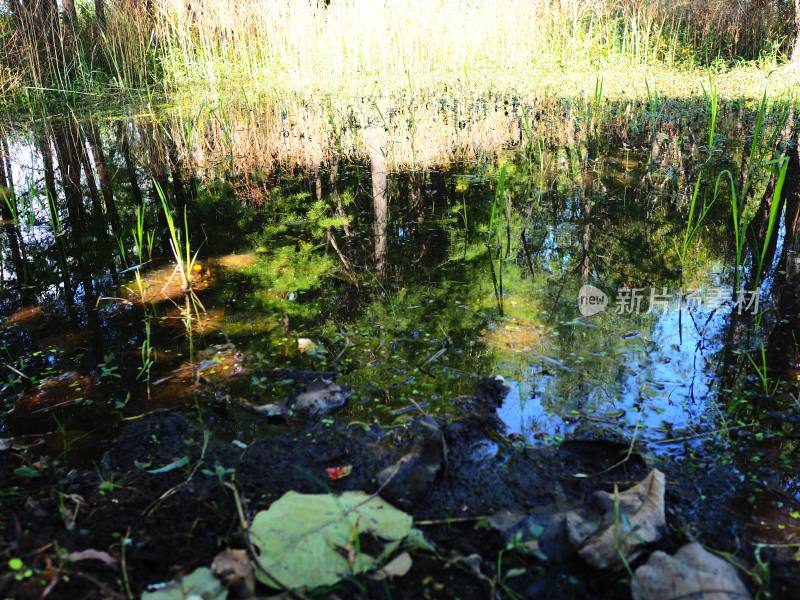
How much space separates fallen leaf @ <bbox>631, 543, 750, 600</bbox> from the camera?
1.20m

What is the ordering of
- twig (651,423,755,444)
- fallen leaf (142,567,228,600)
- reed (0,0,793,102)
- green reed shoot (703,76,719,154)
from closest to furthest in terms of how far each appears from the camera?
fallen leaf (142,567,228,600)
twig (651,423,755,444)
green reed shoot (703,76,719,154)
reed (0,0,793,102)

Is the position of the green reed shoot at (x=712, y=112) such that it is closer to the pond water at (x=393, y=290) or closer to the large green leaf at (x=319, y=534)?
the pond water at (x=393, y=290)

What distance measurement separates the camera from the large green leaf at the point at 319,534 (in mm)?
1279

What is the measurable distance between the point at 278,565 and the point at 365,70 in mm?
9334

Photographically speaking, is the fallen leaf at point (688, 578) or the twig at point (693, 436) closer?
the fallen leaf at point (688, 578)

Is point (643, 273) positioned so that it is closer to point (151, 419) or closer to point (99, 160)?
point (151, 419)

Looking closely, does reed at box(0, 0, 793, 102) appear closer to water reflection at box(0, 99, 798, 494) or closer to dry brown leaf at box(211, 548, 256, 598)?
water reflection at box(0, 99, 798, 494)

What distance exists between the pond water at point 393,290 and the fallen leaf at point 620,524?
0.37 metres

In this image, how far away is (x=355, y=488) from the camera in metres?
1.62

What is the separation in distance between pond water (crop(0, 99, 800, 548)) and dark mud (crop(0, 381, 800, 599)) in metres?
0.13

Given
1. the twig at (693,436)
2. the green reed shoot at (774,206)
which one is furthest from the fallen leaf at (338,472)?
the green reed shoot at (774,206)

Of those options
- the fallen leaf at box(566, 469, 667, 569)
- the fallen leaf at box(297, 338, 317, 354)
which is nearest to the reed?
the fallen leaf at box(297, 338, 317, 354)

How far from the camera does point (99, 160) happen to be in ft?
18.4

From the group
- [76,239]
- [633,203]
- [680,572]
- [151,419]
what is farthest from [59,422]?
[633,203]
